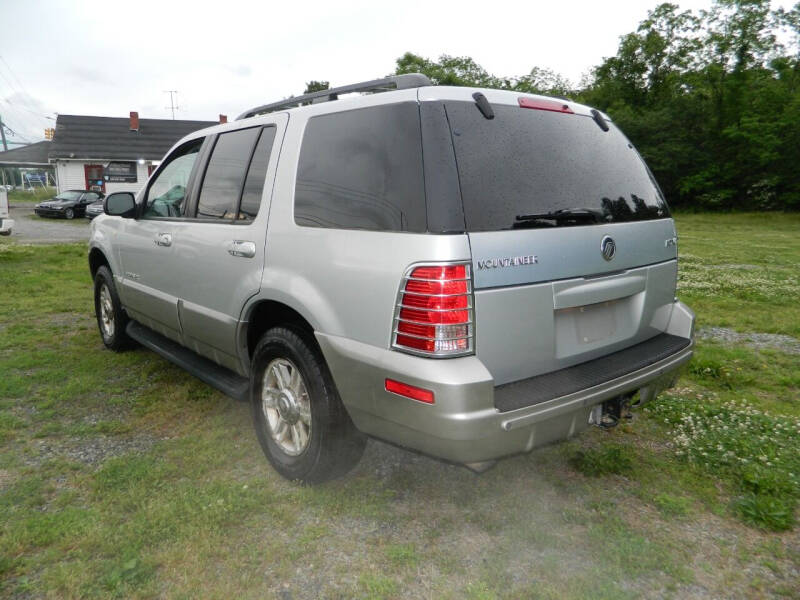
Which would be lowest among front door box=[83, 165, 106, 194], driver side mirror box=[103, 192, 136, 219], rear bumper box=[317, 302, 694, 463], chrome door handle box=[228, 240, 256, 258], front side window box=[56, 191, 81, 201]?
rear bumper box=[317, 302, 694, 463]

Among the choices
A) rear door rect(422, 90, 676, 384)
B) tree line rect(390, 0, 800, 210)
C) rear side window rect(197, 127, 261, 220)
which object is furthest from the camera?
tree line rect(390, 0, 800, 210)

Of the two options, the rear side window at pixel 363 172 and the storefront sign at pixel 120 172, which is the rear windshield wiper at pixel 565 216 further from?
the storefront sign at pixel 120 172

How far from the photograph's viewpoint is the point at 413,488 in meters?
3.31

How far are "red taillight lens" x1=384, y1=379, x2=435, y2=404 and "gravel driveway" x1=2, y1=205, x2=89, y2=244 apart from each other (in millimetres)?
17653

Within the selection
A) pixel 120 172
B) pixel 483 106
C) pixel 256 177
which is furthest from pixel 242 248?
pixel 120 172

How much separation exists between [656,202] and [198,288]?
114 inches

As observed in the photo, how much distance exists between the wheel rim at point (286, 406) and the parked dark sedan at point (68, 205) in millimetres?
28760

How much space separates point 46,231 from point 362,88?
873 inches

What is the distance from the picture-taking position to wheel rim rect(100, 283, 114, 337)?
579cm

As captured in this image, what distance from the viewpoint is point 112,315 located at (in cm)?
574

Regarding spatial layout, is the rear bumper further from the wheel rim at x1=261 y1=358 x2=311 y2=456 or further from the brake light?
the brake light

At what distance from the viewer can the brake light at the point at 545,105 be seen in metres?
2.91

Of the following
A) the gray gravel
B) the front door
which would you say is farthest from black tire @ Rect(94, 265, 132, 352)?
the front door

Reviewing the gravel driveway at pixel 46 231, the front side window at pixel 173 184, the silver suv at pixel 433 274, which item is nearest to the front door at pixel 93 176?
the gravel driveway at pixel 46 231
